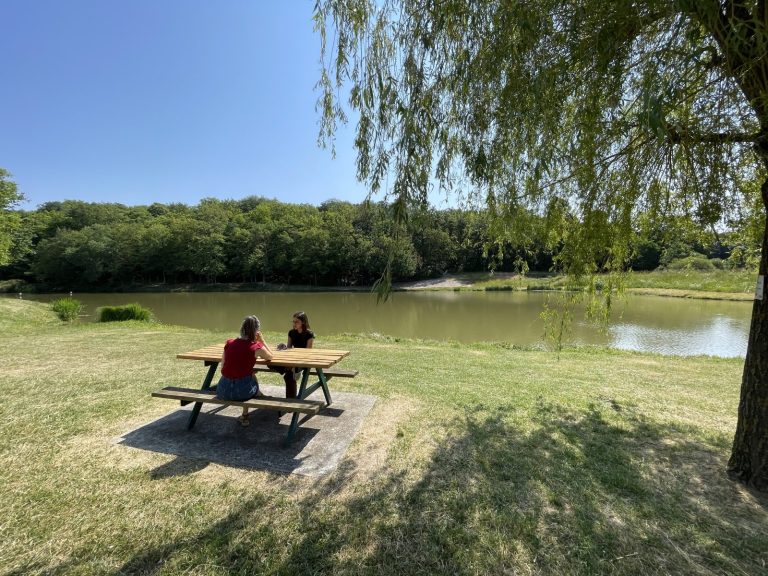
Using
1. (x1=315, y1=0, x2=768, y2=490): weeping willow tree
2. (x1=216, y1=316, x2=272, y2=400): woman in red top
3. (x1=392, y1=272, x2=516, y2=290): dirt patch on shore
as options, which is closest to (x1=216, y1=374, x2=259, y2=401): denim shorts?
(x1=216, y1=316, x2=272, y2=400): woman in red top

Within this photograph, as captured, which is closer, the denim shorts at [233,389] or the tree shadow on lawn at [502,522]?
the tree shadow on lawn at [502,522]

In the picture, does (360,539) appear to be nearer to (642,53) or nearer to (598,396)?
(642,53)

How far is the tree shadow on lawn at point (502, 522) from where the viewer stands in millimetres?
2070

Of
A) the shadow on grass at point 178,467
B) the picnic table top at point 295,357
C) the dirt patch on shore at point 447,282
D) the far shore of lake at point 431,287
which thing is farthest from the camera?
the dirt patch on shore at point 447,282

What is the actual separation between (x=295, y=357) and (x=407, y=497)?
5.96ft

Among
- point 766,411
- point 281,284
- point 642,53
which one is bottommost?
point 281,284

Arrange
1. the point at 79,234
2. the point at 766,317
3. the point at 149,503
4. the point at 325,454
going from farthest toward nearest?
the point at 79,234
the point at 325,454
the point at 766,317
the point at 149,503

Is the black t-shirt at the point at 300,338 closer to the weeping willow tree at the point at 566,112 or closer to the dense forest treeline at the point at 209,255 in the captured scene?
the weeping willow tree at the point at 566,112

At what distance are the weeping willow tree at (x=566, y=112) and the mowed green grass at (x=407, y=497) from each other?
100 centimetres

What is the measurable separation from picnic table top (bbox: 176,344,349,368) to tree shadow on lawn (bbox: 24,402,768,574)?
110cm

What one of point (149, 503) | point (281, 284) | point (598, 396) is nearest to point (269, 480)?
point (149, 503)

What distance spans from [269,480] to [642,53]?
13.8 feet

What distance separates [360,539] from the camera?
2246 mm

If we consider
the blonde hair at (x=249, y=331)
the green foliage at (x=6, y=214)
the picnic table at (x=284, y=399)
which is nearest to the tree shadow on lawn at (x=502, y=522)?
the picnic table at (x=284, y=399)
